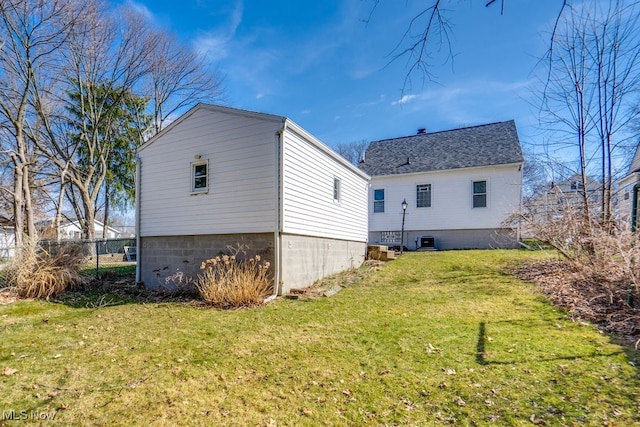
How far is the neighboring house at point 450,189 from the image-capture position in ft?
49.1

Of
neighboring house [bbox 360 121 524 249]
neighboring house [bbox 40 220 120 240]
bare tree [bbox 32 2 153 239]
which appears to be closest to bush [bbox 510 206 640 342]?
neighboring house [bbox 360 121 524 249]

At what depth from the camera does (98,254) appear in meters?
11.3

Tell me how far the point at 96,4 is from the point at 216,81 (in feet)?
25.0

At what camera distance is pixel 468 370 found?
378cm

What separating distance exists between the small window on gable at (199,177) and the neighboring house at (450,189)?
9.60 metres

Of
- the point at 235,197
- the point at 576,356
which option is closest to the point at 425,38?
the point at 576,356

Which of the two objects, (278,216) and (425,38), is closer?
(425,38)

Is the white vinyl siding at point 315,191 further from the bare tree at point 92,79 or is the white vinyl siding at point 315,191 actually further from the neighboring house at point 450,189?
the bare tree at point 92,79

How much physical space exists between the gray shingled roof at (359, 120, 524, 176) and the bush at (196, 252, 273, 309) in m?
11.1

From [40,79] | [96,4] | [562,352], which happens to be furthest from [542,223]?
[40,79]

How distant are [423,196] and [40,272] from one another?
14.6m

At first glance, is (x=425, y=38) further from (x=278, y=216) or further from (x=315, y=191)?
(x=315, y=191)

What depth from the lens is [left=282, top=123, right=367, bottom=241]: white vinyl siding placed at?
8078mm

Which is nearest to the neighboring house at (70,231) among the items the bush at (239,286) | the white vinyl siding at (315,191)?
the bush at (239,286)
